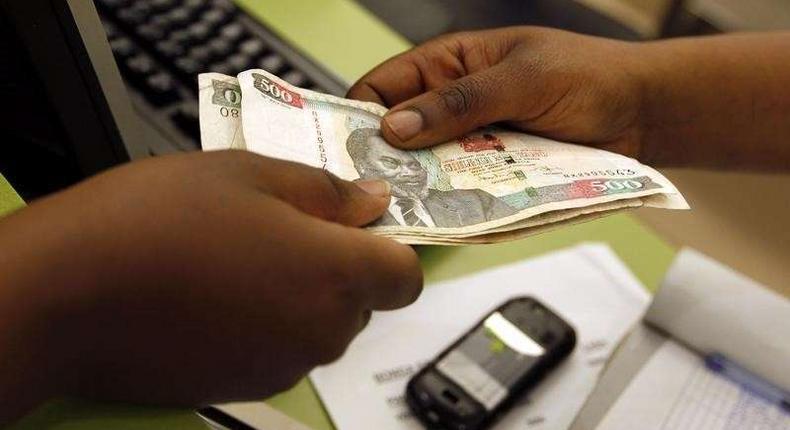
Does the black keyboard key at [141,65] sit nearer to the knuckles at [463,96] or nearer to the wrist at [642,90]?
the knuckles at [463,96]

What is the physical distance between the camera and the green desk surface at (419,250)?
1.34ft

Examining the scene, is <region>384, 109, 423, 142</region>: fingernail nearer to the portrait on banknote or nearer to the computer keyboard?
the portrait on banknote

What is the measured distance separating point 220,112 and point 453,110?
0.19m

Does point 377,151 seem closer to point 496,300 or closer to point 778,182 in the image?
point 496,300

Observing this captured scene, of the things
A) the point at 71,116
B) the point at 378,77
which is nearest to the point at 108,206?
the point at 71,116

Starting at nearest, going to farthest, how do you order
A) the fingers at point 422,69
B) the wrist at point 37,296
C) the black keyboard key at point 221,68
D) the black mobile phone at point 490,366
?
the wrist at point 37,296
the black mobile phone at point 490,366
the fingers at point 422,69
the black keyboard key at point 221,68

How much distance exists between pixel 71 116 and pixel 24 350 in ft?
0.77

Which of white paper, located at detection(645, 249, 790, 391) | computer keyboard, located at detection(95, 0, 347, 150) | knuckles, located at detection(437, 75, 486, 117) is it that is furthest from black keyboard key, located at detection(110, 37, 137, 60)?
white paper, located at detection(645, 249, 790, 391)

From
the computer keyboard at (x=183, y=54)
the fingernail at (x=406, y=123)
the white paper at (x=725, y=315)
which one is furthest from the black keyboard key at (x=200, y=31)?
the white paper at (x=725, y=315)

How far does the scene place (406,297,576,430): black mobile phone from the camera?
587 mm

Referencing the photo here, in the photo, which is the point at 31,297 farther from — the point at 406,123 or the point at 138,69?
the point at 138,69

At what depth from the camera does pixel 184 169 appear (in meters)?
0.35

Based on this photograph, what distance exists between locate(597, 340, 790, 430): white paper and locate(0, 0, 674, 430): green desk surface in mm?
124

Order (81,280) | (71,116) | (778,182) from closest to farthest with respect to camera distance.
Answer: (81,280) → (71,116) → (778,182)
